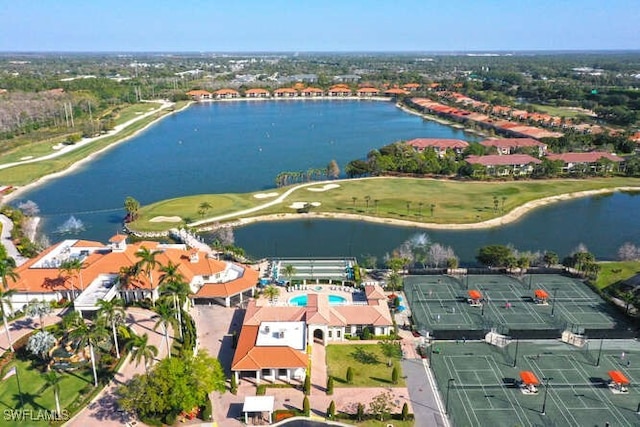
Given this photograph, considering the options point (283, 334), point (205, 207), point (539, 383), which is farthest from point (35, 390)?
point (205, 207)

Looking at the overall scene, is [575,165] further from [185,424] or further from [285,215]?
[185,424]

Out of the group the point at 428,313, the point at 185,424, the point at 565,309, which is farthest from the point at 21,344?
the point at 565,309

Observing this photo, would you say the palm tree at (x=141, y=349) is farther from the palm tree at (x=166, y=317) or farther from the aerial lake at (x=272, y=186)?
the aerial lake at (x=272, y=186)

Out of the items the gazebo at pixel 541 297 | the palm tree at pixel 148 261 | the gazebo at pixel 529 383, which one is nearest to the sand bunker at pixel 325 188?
the palm tree at pixel 148 261

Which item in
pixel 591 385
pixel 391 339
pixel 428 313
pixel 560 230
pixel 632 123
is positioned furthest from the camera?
pixel 632 123

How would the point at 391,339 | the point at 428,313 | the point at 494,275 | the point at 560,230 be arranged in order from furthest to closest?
the point at 560,230
the point at 494,275
the point at 428,313
the point at 391,339

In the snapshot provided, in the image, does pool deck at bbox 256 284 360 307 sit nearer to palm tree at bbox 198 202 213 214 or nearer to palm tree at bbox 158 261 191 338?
palm tree at bbox 158 261 191 338

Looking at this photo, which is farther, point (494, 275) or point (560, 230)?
point (560, 230)

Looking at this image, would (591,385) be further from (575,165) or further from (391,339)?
(575,165)

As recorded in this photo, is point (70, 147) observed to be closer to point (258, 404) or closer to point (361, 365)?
point (361, 365)
